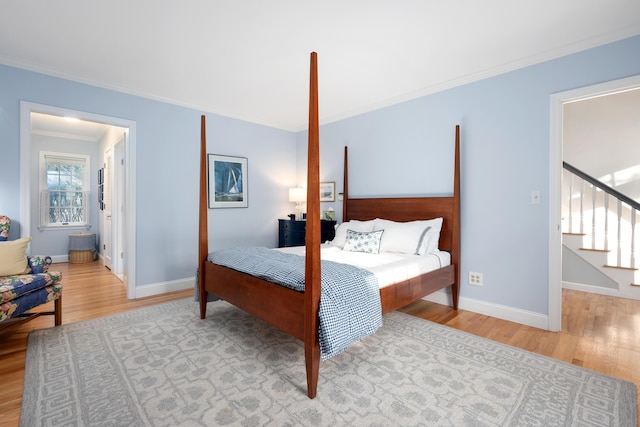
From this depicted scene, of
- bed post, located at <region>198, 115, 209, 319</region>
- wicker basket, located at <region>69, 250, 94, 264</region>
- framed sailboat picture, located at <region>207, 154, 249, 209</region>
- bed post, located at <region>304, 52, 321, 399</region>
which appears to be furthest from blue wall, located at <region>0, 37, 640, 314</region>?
wicker basket, located at <region>69, 250, 94, 264</region>

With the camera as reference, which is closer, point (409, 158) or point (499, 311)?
point (499, 311)

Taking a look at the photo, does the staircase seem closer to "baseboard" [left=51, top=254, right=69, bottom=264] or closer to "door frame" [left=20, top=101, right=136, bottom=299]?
"door frame" [left=20, top=101, right=136, bottom=299]

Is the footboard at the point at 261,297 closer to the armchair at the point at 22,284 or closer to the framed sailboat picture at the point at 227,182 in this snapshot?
the armchair at the point at 22,284

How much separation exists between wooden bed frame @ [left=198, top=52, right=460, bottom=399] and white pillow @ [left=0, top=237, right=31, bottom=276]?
55.7 inches

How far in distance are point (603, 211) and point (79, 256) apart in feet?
27.4

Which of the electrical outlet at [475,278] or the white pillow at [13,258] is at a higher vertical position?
the white pillow at [13,258]

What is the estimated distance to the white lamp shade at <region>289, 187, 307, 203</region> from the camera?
15.7 ft

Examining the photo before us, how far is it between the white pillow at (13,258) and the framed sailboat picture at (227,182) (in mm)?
1935

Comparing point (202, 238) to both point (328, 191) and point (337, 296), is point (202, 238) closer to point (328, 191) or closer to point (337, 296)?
point (337, 296)

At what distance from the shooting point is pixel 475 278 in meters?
3.11

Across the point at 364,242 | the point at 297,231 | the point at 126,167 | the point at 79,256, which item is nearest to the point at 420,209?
the point at 364,242

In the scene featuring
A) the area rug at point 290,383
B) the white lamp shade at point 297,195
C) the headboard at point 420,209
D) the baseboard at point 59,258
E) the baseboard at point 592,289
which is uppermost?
the white lamp shade at point 297,195

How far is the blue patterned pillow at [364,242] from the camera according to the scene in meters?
3.10

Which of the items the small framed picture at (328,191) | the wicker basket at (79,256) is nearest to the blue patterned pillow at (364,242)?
the small framed picture at (328,191)
